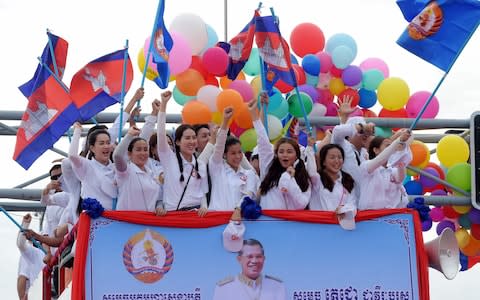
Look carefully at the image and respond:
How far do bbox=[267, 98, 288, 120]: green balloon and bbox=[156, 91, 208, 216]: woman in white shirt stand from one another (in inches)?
103

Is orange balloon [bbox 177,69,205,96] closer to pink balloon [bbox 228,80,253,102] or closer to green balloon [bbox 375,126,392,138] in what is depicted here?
pink balloon [bbox 228,80,253,102]

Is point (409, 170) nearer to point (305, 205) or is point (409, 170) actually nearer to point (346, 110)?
point (346, 110)

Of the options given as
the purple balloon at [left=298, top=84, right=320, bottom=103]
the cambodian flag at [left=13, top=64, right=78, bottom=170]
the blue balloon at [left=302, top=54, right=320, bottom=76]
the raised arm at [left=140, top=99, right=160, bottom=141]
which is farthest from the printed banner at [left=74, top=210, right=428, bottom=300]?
the blue balloon at [left=302, top=54, right=320, bottom=76]

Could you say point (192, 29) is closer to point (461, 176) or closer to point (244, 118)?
Answer: point (244, 118)

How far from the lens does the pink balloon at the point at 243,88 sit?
38.0 feet

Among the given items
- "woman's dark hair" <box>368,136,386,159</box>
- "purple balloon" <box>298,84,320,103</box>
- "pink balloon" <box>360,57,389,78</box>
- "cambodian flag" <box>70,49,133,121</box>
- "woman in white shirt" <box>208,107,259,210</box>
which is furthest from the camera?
"pink balloon" <box>360,57,389,78</box>

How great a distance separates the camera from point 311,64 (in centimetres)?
1273

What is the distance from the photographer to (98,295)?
845cm

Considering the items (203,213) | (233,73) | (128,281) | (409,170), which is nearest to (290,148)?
(203,213)

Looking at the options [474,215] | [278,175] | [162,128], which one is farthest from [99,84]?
[474,215]

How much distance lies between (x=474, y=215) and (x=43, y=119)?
18.7ft

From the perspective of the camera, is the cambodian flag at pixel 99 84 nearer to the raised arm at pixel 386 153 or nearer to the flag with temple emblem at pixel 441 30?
the raised arm at pixel 386 153

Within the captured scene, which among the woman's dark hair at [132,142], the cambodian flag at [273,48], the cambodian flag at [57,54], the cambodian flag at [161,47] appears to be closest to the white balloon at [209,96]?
the cambodian flag at [273,48]

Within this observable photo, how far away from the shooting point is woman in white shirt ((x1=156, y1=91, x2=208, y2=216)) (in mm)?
8815
